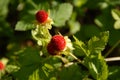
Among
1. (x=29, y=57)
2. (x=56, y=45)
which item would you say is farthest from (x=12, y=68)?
(x=56, y=45)

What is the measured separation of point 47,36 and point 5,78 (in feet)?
1.14

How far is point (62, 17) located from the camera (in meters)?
1.87

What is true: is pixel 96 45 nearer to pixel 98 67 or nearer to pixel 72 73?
pixel 98 67

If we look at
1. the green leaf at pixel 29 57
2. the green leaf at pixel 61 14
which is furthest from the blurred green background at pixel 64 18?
the green leaf at pixel 29 57

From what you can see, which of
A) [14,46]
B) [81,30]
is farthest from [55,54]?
[14,46]

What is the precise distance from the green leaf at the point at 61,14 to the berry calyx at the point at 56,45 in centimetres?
39

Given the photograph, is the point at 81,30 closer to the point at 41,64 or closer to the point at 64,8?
the point at 64,8

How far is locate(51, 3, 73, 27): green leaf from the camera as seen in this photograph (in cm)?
184

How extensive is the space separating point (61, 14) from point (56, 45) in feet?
1.68

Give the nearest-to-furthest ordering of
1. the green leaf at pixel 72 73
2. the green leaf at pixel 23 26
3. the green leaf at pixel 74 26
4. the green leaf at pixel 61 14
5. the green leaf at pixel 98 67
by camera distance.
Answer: the green leaf at pixel 98 67
the green leaf at pixel 72 73
the green leaf at pixel 23 26
the green leaf at pixel 61 14
the green leaf at pixel 74 26

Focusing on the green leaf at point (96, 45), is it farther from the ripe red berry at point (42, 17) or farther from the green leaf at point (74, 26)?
the green leaf at point (74, 26)

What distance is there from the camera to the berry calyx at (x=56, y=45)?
55.2 inches

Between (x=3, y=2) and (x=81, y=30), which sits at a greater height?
(x=3, y=2)

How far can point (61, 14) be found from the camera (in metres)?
1.89
